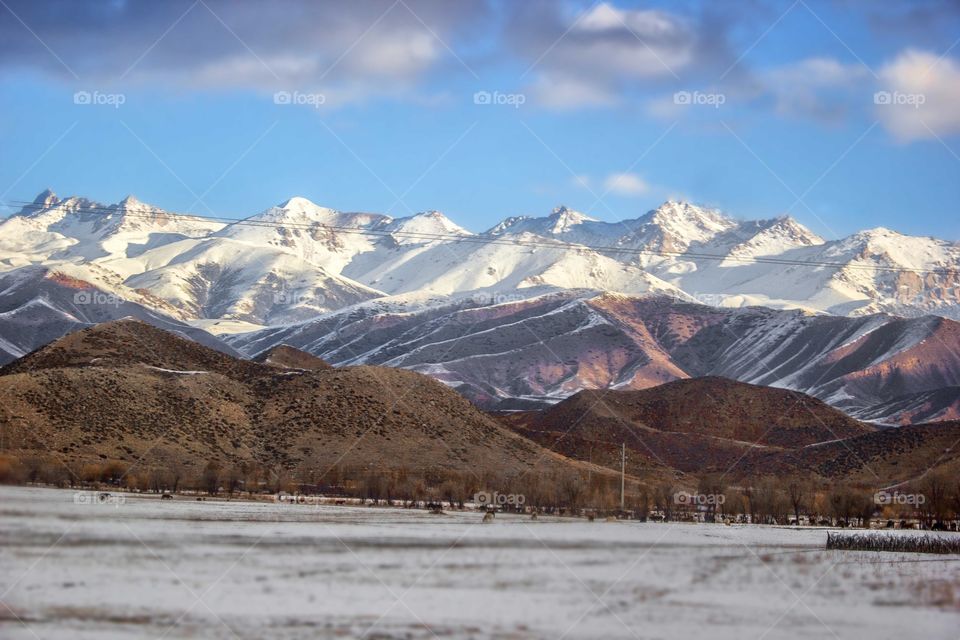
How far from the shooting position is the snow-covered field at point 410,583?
156 ft

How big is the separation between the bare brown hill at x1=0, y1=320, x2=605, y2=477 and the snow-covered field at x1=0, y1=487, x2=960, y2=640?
5337cm

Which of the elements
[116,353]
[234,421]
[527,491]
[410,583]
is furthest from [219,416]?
[410,583]

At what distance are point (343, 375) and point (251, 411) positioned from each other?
2095 centimetres

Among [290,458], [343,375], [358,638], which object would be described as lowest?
[358,638]

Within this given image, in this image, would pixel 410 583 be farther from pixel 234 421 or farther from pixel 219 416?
pixel 234 421

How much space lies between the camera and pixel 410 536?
276 feet

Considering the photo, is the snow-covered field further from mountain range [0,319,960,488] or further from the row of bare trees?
mountain range [0,319,960,488]

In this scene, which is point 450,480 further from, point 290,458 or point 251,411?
point 251,411

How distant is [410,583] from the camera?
5909cm

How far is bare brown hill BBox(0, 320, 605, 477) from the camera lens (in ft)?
471

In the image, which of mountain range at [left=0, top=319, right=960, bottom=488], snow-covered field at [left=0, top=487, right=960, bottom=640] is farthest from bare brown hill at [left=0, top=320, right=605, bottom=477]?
snow-covered field at [left=0, top=487, right=960, bottom=640]

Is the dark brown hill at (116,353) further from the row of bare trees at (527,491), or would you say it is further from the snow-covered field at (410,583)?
the snow-covered field at (410,583)

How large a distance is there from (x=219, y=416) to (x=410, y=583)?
11167 centimetres

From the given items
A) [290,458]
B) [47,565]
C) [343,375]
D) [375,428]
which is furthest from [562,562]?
[343,375]
